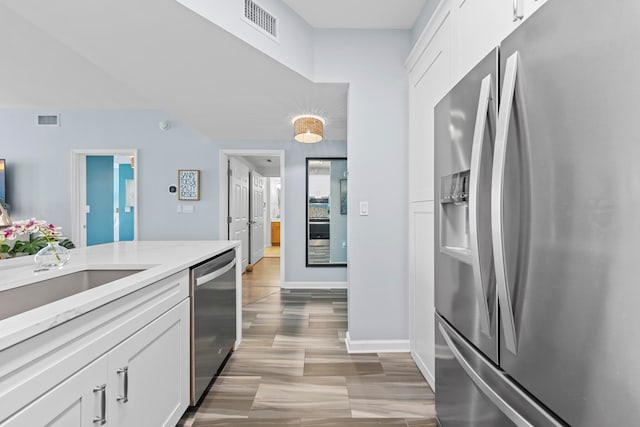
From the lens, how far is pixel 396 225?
8.39 feet

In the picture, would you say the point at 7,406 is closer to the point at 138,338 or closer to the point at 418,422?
the point at 138,338

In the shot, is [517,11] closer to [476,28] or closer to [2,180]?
[476,28]

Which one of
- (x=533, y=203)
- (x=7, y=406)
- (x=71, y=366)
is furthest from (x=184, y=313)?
(x=533, y=203)

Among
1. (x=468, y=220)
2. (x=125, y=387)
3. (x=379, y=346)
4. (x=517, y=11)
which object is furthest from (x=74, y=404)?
(x=379, y=346)

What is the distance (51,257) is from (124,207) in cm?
672

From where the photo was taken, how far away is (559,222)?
63 cm

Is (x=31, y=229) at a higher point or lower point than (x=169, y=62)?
lower

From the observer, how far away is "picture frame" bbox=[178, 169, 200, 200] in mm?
4555

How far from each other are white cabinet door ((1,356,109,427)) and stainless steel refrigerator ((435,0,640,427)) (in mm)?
1107

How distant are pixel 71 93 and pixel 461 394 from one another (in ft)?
16.8

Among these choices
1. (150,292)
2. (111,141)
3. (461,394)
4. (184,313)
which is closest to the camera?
(461,394)

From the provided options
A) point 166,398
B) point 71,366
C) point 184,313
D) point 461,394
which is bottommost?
point 166,398

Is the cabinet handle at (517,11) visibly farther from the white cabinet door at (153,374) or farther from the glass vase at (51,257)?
the glass vase at (51,257)

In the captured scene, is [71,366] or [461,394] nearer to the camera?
[71,366]
